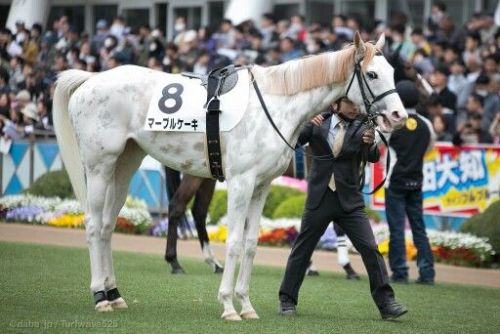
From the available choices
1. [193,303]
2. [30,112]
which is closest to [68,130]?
[193,303]

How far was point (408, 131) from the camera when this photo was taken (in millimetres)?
11852

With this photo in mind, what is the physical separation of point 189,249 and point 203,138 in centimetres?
606

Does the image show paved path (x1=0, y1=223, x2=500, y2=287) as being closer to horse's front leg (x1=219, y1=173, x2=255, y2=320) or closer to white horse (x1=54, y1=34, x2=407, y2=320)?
white horse (x1=54, y1=34, x2=407, y2=320)

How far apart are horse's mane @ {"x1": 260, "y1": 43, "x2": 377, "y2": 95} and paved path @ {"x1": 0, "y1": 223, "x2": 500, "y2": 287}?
4.58 metres

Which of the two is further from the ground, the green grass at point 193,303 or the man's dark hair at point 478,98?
the man's dark hair at point 478,98

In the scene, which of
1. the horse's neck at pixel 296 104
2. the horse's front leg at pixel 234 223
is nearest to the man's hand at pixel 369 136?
the horse's neck at pixel 296 104

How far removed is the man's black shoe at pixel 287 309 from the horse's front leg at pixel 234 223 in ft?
1.95

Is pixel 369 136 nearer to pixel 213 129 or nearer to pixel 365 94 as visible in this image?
pixel 365 94

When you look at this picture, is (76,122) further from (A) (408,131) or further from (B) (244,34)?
(B) (244,34)

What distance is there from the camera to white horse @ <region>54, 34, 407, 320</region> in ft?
27.7

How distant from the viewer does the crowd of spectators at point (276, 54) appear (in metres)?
15.7

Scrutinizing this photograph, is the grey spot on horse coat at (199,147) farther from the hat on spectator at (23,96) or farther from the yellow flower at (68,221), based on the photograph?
the hat on spectator at (23,96)

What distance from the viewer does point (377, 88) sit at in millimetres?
8359

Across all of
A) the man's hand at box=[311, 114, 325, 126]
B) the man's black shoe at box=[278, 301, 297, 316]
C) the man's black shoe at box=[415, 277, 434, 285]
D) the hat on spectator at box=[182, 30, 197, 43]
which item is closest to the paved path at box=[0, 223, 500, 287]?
the man's black shoe at box=[415, 277, 434, 285]
